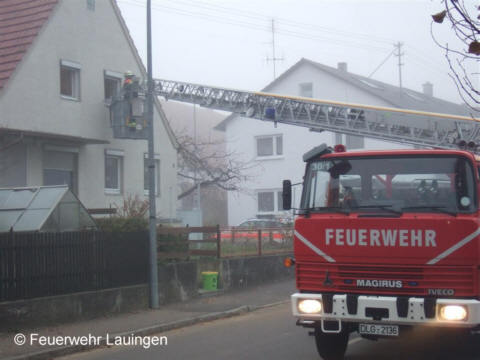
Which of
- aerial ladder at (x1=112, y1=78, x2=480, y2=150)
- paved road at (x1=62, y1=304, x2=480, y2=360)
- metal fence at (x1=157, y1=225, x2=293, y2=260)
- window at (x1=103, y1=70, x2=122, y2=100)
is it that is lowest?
paved road at (x1=62, y1=304, x2=480, y2=360)

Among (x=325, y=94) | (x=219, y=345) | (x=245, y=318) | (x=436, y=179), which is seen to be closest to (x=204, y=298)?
(x=245, y=318)

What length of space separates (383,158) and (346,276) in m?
1.64

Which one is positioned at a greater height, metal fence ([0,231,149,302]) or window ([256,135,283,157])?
window ([256,135,283,157])

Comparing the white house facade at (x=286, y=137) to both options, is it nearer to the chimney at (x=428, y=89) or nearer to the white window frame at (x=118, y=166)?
the chimney at (x=428, y=89)

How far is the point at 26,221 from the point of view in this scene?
1405cm

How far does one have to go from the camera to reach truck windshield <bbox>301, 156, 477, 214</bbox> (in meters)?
7.86

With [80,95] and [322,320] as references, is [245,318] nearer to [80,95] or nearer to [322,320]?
[322,320]

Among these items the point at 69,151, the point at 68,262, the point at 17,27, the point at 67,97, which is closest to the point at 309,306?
the point at 68,262

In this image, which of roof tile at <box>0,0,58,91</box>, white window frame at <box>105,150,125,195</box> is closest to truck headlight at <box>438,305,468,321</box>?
roof tile at <box>0,0,58,91</box>

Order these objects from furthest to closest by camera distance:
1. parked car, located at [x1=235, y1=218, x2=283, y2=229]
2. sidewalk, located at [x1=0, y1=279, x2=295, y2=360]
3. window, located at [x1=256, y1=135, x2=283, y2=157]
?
1. window, located at [x1=256, y1=135, x2=283, y2=157]
2. parked car, located at [x1=235, y1=218, x2=283, y2=229]
3. sidewalk, located at [x1=0, y1=279, x2=295, y2=360]

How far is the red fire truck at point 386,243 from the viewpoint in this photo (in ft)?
24.4

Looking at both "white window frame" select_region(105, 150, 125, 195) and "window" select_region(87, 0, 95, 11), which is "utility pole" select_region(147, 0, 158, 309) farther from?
"white window frame" select_region(105, 150, 125, 195)

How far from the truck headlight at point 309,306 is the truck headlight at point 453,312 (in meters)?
1.43

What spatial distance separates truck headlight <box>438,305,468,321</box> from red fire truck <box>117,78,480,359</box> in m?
0.01
